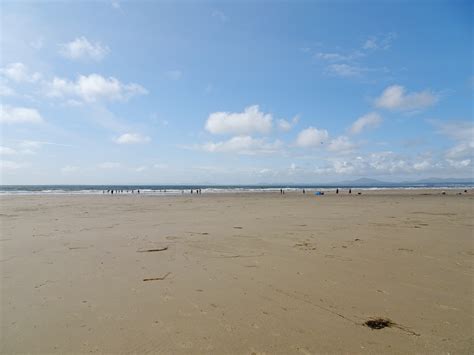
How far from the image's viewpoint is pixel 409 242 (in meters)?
8.32

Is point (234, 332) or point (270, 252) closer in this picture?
point (234, 332)

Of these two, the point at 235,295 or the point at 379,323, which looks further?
the point at 235,295

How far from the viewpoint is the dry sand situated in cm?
337

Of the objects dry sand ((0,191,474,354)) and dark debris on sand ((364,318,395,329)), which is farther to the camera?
dark debris on sand ((364,318,395,329))

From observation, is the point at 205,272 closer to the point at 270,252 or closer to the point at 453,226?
the point at 270,252

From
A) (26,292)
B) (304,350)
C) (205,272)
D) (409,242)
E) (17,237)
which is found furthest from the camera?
(17,237)

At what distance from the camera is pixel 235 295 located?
4629 millimetres

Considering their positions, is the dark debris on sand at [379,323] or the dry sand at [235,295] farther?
the dark debris on sand at [379,323]

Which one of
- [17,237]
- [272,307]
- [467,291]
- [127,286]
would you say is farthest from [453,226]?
[17,237]

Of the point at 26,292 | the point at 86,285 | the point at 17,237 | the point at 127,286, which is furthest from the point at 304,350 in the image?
the point at 17,237

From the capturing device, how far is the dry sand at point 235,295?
3371 millimetres

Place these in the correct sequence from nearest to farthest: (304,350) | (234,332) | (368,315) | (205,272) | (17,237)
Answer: (304,350) → (234,332) → (368,315) → (205,272) → (17,237)

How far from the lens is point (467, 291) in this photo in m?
4.77

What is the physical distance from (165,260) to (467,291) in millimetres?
6078
